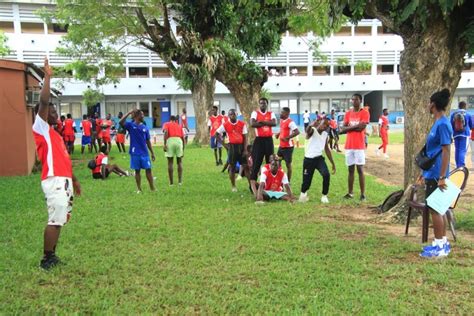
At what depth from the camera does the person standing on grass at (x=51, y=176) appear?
5.03m

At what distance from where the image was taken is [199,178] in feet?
41.4

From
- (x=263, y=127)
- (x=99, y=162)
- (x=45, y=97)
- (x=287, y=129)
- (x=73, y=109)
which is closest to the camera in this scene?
(x=45, y=97)

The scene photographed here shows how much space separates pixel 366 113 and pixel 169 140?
4.52 metres

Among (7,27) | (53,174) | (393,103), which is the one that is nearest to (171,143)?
(53,174)

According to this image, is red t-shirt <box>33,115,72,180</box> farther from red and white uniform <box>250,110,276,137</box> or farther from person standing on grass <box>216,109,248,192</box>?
person standing on grass <box>216,109,248,192</box>

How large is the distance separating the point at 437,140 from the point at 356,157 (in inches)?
150

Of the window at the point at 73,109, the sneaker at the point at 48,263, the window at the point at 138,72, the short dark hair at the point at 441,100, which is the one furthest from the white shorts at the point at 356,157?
the window at the point at 73,109

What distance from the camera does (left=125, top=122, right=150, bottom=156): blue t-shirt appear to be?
985 centimetres

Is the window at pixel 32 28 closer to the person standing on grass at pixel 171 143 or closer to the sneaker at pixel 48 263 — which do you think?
the person standing on grass at pixel 171 143

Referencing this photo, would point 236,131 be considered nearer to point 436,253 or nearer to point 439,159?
point 439,159

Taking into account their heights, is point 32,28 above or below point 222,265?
above

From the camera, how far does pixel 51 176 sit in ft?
16.6

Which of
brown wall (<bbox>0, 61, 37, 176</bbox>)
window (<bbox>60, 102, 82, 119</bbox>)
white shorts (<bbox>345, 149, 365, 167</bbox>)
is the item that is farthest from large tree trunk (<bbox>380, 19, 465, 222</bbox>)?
window (<bbox>60, 102, 82, 119</bbox>)

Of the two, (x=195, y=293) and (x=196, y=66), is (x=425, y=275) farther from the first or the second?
(x=196, y=66)
